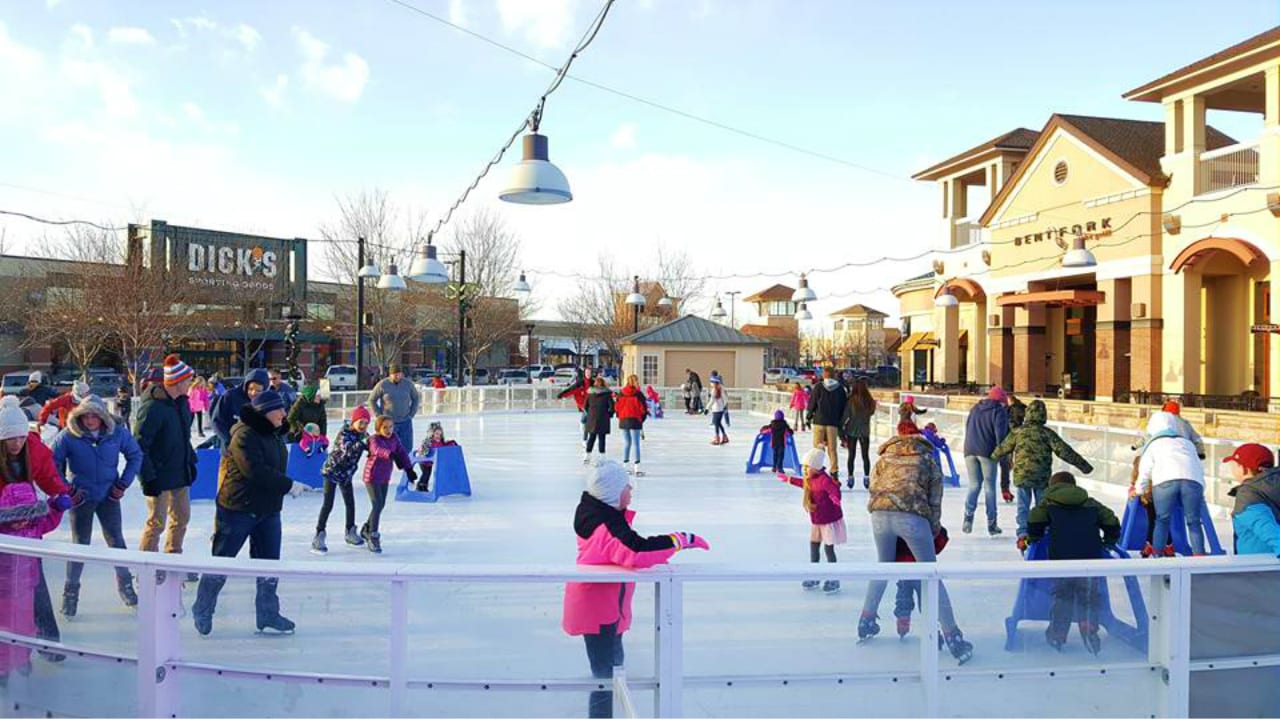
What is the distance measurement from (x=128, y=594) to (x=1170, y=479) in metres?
6.34

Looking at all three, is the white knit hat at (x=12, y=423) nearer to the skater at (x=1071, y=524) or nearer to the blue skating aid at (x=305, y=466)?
the skater at (x=1071, y=524)

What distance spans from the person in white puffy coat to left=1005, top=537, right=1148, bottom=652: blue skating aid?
3.33 m

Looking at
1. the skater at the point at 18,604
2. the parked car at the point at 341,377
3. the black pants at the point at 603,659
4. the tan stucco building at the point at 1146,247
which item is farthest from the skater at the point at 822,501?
the parked car at the point at 341,377

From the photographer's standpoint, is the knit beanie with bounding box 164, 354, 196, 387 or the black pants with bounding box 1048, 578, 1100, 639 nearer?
the black pants with bounding box 1048, 578, 1100, 639

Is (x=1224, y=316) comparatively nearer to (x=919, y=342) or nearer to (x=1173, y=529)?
(x=919, y=342)

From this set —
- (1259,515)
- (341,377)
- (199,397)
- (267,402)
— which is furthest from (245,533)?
(341,377)

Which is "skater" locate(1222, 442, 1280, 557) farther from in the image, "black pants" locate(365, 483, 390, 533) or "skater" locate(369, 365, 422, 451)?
"skater" locate(369, 365, 422, 451)

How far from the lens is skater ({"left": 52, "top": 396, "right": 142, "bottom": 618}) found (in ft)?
17.8

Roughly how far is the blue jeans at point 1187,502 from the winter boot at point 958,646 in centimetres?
385

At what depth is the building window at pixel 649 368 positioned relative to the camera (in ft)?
93.8

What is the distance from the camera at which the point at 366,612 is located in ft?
10.2

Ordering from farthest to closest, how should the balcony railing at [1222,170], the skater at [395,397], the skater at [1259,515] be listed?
the balcony railing at [1222,170] < the skater at [395,397] < the skater at [1259,515]

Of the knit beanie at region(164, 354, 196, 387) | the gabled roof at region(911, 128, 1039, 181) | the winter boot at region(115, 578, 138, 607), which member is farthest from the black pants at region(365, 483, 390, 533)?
the gabled roof at region(911, 128, 1039, 181)

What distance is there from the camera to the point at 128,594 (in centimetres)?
319
